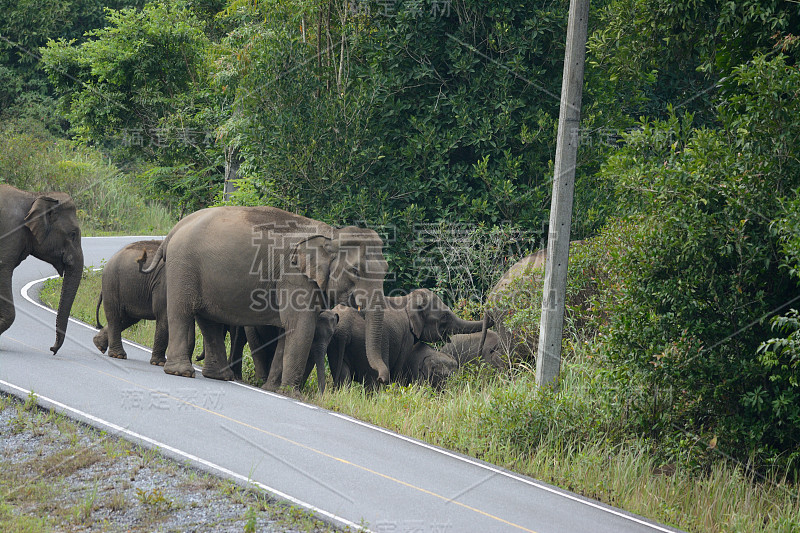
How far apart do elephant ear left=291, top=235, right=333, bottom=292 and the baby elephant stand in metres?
2.64

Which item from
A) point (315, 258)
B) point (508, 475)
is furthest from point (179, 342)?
point (508, 475)

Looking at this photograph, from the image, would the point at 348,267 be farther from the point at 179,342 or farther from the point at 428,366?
the point at 428,366

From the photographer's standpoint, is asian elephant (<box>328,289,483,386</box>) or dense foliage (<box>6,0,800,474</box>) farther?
asian elephant (<box>328,289,483,386</box>)

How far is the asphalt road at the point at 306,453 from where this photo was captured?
317 inches

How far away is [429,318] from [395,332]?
83cm

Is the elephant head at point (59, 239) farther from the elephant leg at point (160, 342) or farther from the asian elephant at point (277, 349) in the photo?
the asian elephant at point (277, 349)

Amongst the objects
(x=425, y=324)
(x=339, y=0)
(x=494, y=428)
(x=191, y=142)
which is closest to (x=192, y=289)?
(x=425, y=324)

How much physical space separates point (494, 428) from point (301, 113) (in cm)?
934

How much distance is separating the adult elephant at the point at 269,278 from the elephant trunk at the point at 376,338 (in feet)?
0.05

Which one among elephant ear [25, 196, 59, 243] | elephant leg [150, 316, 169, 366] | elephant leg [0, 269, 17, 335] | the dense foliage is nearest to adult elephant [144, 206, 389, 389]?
elephant leg [150, 316, 169, 366]

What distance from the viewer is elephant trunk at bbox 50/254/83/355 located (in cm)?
1298

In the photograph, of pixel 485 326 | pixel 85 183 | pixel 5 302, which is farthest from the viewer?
pixel 85 183

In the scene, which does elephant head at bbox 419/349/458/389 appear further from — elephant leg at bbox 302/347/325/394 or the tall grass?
the tall grass

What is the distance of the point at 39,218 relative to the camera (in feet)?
42.7
